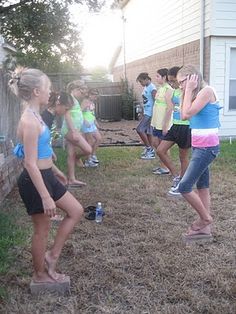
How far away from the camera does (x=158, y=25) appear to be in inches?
631

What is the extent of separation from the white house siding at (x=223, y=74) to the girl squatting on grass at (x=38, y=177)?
8.42m

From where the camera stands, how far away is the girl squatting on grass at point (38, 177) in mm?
2986

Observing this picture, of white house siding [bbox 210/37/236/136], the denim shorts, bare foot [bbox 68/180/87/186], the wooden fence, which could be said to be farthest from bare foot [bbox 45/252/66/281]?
white house siding [bbox 210/37/236/136]

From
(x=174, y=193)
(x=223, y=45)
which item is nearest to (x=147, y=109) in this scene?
(x=174, y=193)

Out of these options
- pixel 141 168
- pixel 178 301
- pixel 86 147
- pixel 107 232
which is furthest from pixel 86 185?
pixel 178 301

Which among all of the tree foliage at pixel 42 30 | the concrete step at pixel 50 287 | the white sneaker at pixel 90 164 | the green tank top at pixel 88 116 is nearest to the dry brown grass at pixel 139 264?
the concrete step at pixel 50 287

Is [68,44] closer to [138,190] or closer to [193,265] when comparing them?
[138,190]

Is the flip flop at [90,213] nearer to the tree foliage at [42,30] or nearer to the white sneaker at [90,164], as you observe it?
the white sneaker at [90,164]

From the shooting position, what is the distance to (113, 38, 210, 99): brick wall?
37.8ft

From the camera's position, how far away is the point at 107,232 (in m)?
4.66

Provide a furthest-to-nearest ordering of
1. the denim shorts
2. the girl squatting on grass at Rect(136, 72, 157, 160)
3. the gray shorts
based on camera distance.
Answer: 1. the gray shorts
2. the girl squatting on grass at Rect(136, 72, 157, 160)
3. the denim shorts

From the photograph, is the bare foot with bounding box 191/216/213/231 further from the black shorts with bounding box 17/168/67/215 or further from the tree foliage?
the tree foliage

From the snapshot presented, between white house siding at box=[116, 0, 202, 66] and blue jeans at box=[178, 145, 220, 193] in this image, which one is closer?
blue jeans at box=[178, 145, 220, 193]

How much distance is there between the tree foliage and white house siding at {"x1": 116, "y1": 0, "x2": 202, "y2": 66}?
8.10ft
